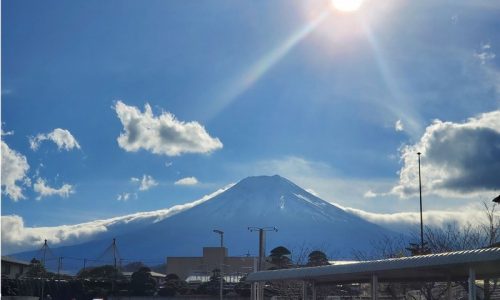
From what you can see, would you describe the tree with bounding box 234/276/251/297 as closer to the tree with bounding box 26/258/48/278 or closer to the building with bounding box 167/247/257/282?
the tree with bounding box 26/258/48/278

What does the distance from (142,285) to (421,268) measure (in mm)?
52495

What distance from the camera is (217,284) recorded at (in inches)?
2648

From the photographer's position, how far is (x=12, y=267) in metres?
65.6

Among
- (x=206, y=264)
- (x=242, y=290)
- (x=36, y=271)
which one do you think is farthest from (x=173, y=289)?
(x=206, y=264)

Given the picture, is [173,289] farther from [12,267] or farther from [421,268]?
[421,268]

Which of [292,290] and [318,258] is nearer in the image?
[292,290]

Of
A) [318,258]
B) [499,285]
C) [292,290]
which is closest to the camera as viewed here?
[499,285]

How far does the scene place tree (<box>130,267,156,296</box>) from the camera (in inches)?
2594

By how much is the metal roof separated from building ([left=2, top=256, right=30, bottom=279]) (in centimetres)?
4498

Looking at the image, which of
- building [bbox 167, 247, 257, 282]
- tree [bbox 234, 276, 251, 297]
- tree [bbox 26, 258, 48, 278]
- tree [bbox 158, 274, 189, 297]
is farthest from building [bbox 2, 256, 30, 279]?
building [bbox 167, 247, 257, 282]

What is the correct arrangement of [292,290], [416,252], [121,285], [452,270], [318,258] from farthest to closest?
[121,285] → [318,258] → [292,290] → [416,252] → [452,270]

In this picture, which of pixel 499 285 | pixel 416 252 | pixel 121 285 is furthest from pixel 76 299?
pixel 499 285

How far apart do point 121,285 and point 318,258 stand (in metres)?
23.1

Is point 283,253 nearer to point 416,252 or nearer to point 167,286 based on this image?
point 167,286
